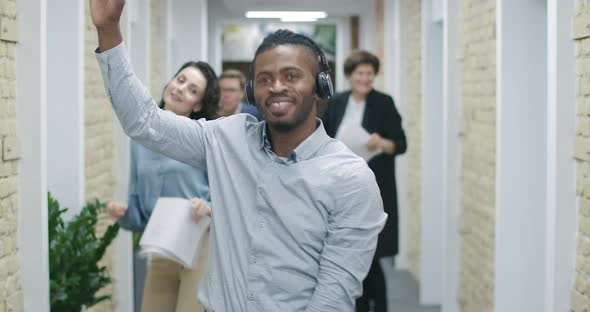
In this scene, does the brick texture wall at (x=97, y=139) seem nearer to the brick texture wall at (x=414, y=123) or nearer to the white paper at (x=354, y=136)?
the white paper at (x=354, y=136)

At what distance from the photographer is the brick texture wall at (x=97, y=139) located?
5.21 m

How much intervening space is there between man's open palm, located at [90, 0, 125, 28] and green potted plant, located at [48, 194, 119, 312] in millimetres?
2015

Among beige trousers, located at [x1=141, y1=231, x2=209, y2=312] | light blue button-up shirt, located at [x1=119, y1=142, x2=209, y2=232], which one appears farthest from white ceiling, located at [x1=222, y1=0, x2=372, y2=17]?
beige trousers, located at [x1=141, y1=231, x2=209, y2=312]

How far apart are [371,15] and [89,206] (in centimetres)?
768

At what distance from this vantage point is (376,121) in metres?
6.04

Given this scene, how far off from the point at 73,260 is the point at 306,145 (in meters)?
1.94

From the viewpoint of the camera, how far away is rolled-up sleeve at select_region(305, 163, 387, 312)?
7.63 ft

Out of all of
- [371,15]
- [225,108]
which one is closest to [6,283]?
[225,108]

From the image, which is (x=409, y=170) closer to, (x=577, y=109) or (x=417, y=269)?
(x=417, y=269)

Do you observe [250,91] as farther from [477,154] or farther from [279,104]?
[477,154]

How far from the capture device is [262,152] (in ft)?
7.96

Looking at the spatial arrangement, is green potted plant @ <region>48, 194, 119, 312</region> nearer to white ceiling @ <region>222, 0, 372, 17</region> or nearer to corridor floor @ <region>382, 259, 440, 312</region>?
corridor floor @ <region>382, 259, 440, 312</region>

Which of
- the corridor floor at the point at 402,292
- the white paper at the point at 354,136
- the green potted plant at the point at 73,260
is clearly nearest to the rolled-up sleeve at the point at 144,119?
the green potted plant at the point at 73,260

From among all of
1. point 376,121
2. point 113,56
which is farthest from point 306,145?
point 376,121
